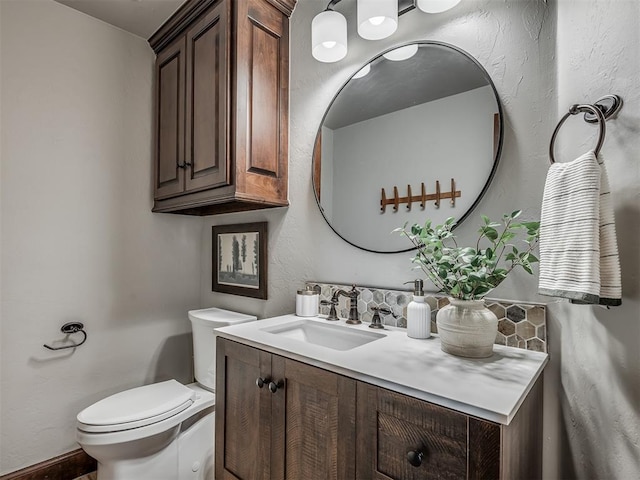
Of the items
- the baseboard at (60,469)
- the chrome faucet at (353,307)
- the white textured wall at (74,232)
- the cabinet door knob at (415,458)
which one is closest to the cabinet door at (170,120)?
the white textured wall at (74,232)

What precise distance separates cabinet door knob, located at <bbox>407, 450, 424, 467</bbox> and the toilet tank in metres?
1.23

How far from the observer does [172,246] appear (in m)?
2.23

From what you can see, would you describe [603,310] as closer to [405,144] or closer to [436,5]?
[405,144]

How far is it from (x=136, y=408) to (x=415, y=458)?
131cm

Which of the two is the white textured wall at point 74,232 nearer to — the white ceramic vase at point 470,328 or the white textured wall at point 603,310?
the white ceramic vase at point 470,328

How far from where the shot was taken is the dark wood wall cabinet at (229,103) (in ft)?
5.04

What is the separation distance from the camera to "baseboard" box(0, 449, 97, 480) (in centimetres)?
166

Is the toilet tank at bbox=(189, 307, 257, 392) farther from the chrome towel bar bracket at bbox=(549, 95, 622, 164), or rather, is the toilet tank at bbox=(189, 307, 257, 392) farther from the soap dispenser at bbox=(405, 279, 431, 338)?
the chrome towel bar bracket at bbox=(549, 95, 622, 164)

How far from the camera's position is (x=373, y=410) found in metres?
0.80

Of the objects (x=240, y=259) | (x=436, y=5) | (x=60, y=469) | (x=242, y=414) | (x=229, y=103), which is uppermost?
(x=436, y=5)

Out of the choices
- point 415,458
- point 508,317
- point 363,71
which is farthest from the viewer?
point 363,71

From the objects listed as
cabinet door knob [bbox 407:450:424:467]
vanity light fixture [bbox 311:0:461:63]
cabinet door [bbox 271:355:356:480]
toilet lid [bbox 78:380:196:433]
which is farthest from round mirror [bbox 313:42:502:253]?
toilet lid [bbox 78:380:196:433]

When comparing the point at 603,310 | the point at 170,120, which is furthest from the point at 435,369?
the point at 170,120

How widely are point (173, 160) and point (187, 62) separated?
52 centimetres
